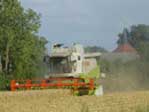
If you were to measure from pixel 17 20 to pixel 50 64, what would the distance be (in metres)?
10.9

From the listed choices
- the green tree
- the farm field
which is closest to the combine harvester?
the farm field

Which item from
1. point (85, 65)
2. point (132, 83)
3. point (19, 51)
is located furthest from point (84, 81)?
point (19, 51)

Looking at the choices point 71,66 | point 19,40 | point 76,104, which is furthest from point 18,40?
point 76,104

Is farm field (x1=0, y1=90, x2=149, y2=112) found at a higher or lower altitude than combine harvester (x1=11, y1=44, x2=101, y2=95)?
lower

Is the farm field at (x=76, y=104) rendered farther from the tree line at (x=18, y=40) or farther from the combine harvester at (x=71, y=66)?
the tree line at (x=18, y=40)

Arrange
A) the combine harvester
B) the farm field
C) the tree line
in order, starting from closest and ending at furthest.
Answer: the farm field, the combine harvester, the tree line

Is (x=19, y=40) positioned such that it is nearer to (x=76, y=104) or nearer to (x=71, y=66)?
(x=71, y=66)

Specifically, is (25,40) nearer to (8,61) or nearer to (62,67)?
(8,61)

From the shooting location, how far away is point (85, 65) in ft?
101

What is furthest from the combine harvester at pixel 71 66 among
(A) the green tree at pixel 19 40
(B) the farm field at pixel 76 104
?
(A) the green tree at pixel 19 40

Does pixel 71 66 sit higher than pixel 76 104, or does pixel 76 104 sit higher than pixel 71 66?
pixel 71 66

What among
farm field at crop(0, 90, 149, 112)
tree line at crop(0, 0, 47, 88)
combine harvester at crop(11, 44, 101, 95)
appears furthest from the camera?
tree line at crop(0, 0, 47, 88)

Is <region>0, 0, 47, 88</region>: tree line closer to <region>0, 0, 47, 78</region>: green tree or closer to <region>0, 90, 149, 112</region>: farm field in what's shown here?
<region>0, 0, 47, 78</region>: green tree

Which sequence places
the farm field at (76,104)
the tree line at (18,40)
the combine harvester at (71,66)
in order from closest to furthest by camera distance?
the farm field at (76,104), the combine harvester at (71,66), the tree line at (18,40)
